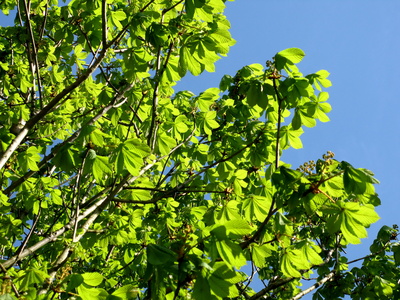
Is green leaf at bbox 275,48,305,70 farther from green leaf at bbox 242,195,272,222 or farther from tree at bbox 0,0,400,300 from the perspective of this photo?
green leaf at bbox 242,195,272,222

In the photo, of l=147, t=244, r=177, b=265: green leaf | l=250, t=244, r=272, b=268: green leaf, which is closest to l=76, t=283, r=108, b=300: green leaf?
l=147, t=244, r=177, b=265: green leaf

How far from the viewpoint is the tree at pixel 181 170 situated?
2020 mm

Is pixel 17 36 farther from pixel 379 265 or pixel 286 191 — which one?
pixel 379 265

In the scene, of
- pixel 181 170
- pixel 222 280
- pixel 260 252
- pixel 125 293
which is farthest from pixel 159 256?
pixel 181 170

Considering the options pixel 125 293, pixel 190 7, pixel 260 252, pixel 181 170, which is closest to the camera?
pixel 125 293

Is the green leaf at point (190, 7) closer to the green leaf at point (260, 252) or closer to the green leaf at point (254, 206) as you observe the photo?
the green leaf at point (254, 206)

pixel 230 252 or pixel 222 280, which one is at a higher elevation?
pixel 230 252

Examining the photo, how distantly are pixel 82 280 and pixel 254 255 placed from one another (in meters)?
1.21

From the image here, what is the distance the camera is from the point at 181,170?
5254 millimetres

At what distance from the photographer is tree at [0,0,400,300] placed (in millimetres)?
2020

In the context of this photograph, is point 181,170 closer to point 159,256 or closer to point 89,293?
point 89,293

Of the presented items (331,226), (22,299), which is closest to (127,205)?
(22,299)

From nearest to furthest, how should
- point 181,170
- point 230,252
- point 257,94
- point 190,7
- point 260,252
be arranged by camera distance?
point 230,252 < point 190,7 < point 257,94 < point 260,252 < point 181,170

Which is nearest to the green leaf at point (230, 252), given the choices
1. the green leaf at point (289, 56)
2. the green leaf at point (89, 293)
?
the green leaf at point (89, 293)
